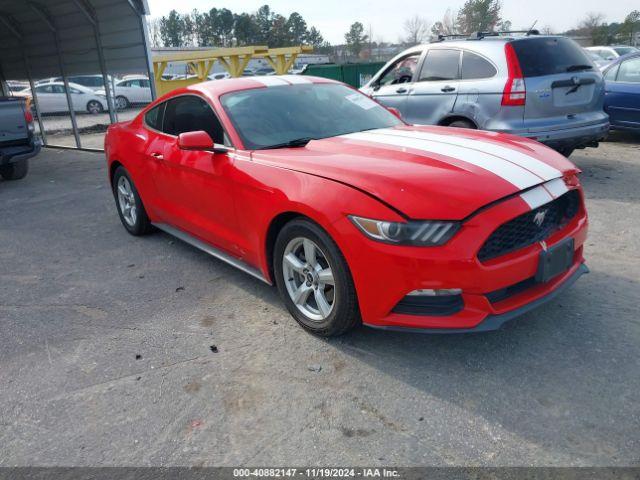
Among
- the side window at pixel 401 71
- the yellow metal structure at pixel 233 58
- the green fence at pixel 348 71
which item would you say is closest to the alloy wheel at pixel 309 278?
the side window at pixel 401 71

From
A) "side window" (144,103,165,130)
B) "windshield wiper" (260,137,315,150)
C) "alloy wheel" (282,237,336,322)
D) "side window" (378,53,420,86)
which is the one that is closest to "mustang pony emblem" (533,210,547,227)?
"alloy wheel" (282,237,336,322)

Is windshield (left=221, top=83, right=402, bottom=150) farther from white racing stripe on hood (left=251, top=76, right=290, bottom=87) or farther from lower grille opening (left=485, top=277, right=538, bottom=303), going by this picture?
lower grille opening (left=485, top=277, right=538, bottom=303)

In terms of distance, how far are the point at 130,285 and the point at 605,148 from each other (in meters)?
8.08

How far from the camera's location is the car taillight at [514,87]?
608 centimetres

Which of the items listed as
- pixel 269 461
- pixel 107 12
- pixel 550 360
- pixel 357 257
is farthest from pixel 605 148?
pixel 107 12

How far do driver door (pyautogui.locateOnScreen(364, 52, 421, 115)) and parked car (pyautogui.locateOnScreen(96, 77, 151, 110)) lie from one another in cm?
2170

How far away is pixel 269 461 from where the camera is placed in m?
2.35

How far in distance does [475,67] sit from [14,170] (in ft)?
26.5

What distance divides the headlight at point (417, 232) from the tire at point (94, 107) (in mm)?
24825

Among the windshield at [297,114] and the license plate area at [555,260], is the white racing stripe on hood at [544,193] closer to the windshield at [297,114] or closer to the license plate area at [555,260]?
the license plate area at [555,260]

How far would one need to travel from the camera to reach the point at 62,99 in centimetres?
2377

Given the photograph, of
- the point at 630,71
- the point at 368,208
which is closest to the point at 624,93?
the point at 630,71

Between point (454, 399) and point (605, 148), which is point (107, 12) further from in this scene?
point (454, 399)

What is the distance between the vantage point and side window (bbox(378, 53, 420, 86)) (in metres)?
7.49
